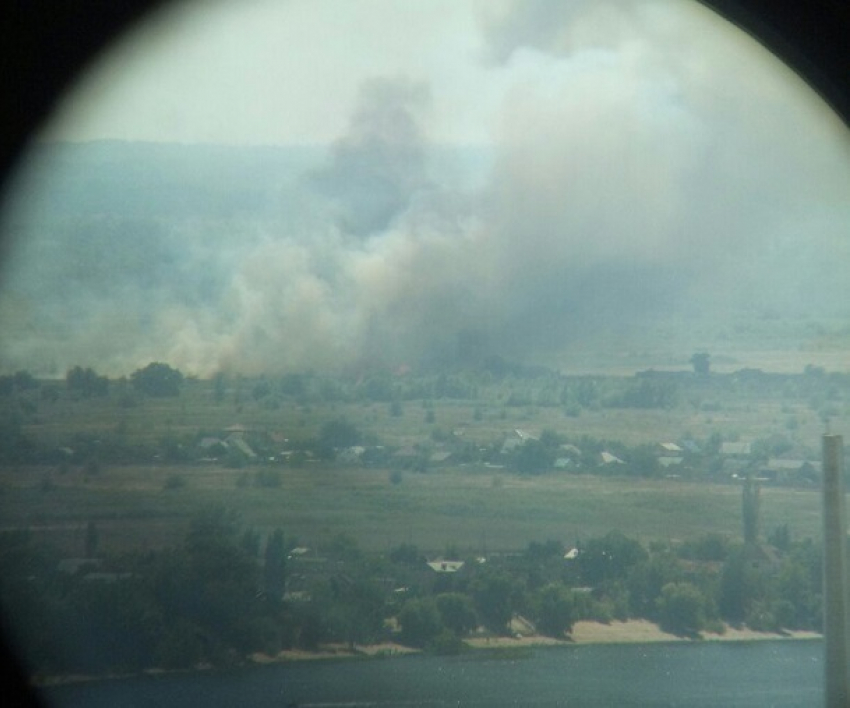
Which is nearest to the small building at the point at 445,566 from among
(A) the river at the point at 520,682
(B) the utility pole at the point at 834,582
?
(A) the river at the point at 520,682

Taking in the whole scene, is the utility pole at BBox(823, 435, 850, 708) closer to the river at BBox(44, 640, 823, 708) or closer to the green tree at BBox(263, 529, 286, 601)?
the river at BBox(44, 640, 823, 708)

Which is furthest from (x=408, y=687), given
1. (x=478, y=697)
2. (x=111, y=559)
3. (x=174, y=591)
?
(x=111, y=559)

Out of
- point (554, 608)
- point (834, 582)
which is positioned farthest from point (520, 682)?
point (834, 582)

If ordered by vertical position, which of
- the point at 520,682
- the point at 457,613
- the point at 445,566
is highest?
the point at 445,566

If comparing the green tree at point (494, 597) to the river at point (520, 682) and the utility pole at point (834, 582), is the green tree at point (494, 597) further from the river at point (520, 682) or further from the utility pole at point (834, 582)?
the utility pole at point (834, 582)

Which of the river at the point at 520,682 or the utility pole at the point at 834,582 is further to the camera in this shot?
the utility pole at the point at 834,582

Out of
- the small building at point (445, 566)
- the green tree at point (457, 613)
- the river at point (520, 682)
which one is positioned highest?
the small building at point (445, 566)

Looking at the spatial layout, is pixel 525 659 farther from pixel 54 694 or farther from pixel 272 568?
pixel 54 694

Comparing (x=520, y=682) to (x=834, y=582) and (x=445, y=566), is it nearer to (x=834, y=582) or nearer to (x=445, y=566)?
(x=445, y=566)

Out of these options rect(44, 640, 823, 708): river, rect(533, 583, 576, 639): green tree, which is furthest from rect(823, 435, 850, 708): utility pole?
rect(533, 583, 576, 639): green tree
